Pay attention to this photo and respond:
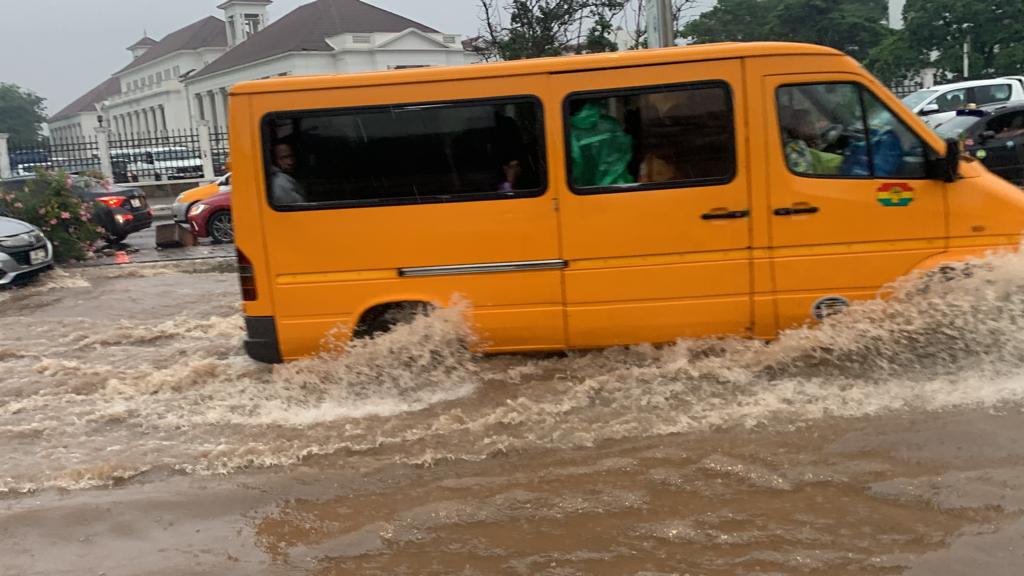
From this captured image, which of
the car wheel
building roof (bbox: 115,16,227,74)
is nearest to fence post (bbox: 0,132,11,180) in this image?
the car wheel

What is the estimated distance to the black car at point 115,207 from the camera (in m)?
16.3

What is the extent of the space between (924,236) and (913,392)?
1.06 meters

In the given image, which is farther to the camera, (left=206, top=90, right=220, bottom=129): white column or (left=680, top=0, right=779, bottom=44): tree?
(left=206, top=90, right=220, bottom=129): white column

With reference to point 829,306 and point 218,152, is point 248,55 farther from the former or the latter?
point 829,306

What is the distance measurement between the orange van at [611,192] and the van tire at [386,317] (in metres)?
0.09

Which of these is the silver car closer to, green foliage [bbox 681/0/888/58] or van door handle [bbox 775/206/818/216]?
van door handle [bbox 775/206/818/216]

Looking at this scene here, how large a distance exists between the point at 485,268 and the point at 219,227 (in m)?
11.9

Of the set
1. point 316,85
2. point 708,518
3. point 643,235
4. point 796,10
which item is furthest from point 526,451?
point 796,10

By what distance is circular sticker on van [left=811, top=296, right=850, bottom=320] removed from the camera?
237 inches

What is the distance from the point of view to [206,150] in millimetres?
27938

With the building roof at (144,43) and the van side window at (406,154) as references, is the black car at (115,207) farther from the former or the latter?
the building roof at (144,43)

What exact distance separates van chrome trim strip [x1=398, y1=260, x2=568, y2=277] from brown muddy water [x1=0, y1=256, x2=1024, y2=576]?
373 mm

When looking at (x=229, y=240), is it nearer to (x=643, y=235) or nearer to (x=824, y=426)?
(x=643, y=235)

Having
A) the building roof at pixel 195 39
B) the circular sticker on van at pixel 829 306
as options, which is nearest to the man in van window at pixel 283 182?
the circular sticker on van at pixel 829 306
